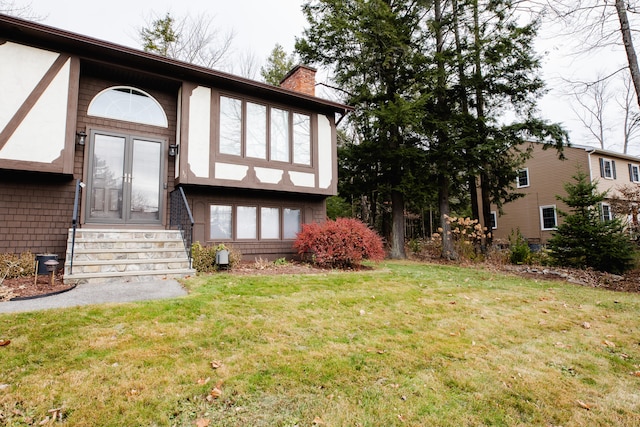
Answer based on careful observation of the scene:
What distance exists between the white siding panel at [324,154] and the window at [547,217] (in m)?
15.9

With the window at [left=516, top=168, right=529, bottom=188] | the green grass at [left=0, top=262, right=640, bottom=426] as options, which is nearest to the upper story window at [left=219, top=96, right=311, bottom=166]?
the green grass at [left=0, top=262, right=640, bottom=426]

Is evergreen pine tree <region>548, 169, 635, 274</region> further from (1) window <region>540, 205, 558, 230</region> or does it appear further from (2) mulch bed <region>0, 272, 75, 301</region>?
(2) mulch bed <region>0, 272, 75, 301</region>

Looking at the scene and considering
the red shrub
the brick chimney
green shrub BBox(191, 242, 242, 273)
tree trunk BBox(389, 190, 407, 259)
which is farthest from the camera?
tree trunk BBox(389, 190, 407, 259)

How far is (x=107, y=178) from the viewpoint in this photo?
26.2 ft

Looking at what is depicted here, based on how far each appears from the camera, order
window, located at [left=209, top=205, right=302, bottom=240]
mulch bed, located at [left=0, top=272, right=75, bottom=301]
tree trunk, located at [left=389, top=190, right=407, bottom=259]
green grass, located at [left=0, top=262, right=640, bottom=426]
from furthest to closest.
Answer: tree trunk, located at [left=389, top=190, right=407, bottom=259], window, located at [left=209, top=205, right=302, bottom=240], mulch bed, located at [left=0, top=272, right=75, bottom=301], green grass, located at [left=0, top=262, right=640, bottom=426]

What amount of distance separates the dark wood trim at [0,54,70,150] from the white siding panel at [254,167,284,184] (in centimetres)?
457

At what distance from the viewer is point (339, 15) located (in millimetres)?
12125

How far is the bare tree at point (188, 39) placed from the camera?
18.5 metres

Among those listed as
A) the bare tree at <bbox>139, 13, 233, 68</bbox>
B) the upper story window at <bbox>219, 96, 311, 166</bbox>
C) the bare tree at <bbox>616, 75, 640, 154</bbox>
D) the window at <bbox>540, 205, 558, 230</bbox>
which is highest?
the bare tree at <bbox>139, 13, 233, 68</bbox>

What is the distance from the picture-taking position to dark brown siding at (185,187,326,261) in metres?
8.94

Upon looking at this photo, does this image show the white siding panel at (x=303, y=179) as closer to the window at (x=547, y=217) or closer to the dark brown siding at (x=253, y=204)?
the dark brown siding at (x=253, y=204)

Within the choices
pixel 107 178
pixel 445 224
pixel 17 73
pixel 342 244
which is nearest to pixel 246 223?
pixel 342 244

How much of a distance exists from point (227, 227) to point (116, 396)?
23.3 ft

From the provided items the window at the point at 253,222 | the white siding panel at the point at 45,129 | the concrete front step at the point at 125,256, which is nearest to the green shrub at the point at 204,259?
the concrete front step at the point at 125,256
